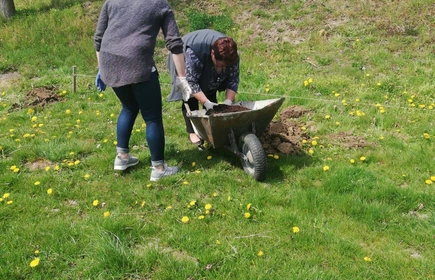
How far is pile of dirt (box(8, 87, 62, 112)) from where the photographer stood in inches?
252

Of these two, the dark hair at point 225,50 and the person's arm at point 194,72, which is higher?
the dark hair at point 225,50

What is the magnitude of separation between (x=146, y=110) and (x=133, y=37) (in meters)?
0.74

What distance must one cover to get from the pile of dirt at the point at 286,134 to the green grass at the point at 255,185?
4.8 inches

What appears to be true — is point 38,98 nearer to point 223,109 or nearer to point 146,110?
point 146,110

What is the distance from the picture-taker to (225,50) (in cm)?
393

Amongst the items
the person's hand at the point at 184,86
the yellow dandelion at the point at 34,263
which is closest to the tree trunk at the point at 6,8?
the person's hand at the point at 184,86

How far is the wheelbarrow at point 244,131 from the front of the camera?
3848 millimetres

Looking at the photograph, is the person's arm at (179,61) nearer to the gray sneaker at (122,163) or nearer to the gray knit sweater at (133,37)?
the gray knit sweater at (133,37)

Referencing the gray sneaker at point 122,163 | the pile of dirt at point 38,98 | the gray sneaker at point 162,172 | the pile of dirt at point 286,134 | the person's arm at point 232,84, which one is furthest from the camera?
the pile of dirt at point 38,98

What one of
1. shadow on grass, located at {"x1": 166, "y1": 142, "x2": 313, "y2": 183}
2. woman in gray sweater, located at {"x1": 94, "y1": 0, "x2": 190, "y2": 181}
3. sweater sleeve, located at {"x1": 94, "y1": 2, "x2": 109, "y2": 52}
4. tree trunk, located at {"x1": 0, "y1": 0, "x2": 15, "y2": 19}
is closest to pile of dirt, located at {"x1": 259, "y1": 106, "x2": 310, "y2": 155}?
shadow on grass, located at {"x1": 166, "y1": 142, "x2": 313, "y2": 183}

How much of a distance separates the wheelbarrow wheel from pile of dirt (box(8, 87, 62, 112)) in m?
4.01

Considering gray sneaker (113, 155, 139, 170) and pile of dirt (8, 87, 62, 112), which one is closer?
gray sneaker (113, 155, 139, 170)

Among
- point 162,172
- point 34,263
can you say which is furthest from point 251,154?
point 34,263

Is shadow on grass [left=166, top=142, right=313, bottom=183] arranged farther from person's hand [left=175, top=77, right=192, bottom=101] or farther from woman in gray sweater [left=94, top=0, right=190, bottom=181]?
woman in gray sweater [left=94, top=0, right=190, bottom=181]
